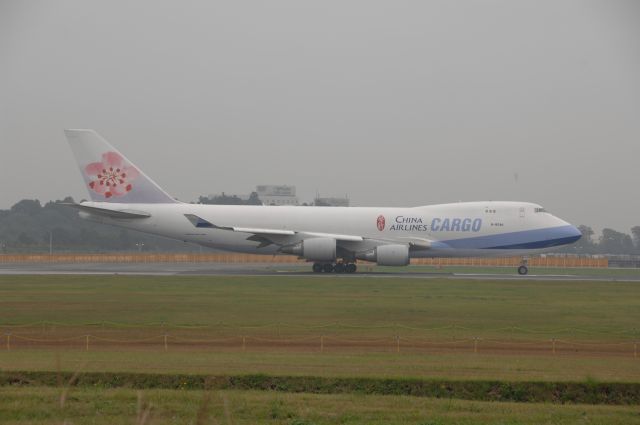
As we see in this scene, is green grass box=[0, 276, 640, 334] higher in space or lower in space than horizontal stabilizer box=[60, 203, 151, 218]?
lower

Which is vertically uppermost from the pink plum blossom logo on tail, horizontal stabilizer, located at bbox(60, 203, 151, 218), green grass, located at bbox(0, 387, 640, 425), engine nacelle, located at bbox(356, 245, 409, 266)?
the pink plum blossom logo on tail

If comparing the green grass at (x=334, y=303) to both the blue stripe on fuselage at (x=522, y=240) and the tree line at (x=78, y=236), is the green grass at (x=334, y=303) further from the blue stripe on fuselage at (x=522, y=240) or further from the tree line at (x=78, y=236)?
the tree line at (x=78, y=236)

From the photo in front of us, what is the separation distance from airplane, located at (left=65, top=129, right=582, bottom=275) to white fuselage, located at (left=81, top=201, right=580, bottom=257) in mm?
66

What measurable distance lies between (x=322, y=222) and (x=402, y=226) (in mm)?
5290

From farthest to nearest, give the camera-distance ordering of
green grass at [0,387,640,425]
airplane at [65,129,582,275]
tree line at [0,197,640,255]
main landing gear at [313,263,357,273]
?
1. tree line at [0,197,640,255]
2. main landing gear at [313,263,357,273]
3. airplane at [65,129,582,275]
4. green grass at [0,387,640,425]

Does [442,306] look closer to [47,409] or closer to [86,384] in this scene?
[86,384]

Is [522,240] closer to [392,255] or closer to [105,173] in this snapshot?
[392,255]

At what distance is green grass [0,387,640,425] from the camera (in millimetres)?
13031

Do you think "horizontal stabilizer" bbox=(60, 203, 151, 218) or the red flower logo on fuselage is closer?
"horizontal stabilizer" bbox=(60, 203, 151, 218)

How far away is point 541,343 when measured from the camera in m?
22.5

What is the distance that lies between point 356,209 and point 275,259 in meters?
31.0

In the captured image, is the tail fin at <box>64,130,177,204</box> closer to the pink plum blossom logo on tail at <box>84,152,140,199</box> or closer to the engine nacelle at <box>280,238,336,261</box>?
the pink plum blossom logo on tail at <box>84,152,140,199</box>

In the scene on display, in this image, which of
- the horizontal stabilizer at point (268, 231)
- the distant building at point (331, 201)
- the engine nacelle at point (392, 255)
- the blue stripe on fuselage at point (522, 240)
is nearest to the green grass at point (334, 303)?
the engine nacelle at point (392, 255)

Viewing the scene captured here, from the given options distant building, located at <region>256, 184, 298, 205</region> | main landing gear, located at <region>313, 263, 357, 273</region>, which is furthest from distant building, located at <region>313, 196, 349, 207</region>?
main landing gear, located at <region>313, 263, 357, 273</region>
